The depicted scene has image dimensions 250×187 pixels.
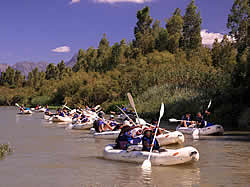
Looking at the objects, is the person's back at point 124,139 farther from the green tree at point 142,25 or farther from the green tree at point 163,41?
the green tree at point 142,25

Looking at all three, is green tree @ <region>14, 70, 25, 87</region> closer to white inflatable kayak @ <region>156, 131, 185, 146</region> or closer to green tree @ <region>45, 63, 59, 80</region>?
green tree @ <region>45, 63, 59, 80</region>

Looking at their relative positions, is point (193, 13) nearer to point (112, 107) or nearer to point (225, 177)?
point (112, 107)

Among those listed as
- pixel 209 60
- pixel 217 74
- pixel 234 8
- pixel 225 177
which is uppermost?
pixel 234 8

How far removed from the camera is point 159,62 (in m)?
40.0

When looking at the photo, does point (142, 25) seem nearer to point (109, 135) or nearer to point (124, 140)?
point (109, 135)

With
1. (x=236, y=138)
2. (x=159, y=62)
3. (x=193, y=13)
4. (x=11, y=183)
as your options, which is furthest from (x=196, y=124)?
(x=193, y=13)

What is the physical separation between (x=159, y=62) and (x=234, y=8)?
34.4 ft

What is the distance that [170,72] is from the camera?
3061 cm

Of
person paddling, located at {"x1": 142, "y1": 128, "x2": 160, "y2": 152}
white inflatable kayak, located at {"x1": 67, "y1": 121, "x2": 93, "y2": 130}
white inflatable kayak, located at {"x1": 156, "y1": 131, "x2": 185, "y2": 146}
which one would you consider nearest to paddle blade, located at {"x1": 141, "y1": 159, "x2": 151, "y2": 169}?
person paddling, located at {"x1": 142, "y1": 128, "x2": 160, "y2": 152}

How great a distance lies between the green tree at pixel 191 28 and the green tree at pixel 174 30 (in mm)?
776

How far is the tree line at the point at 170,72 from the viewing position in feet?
75.1

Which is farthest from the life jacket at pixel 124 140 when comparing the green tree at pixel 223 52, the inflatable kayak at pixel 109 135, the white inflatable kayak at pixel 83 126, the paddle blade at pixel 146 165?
the green tree at pixel 223 52

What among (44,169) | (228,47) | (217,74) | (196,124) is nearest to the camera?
(44,169)

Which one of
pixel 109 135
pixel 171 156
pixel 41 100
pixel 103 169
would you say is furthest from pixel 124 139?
pixel 41 100
